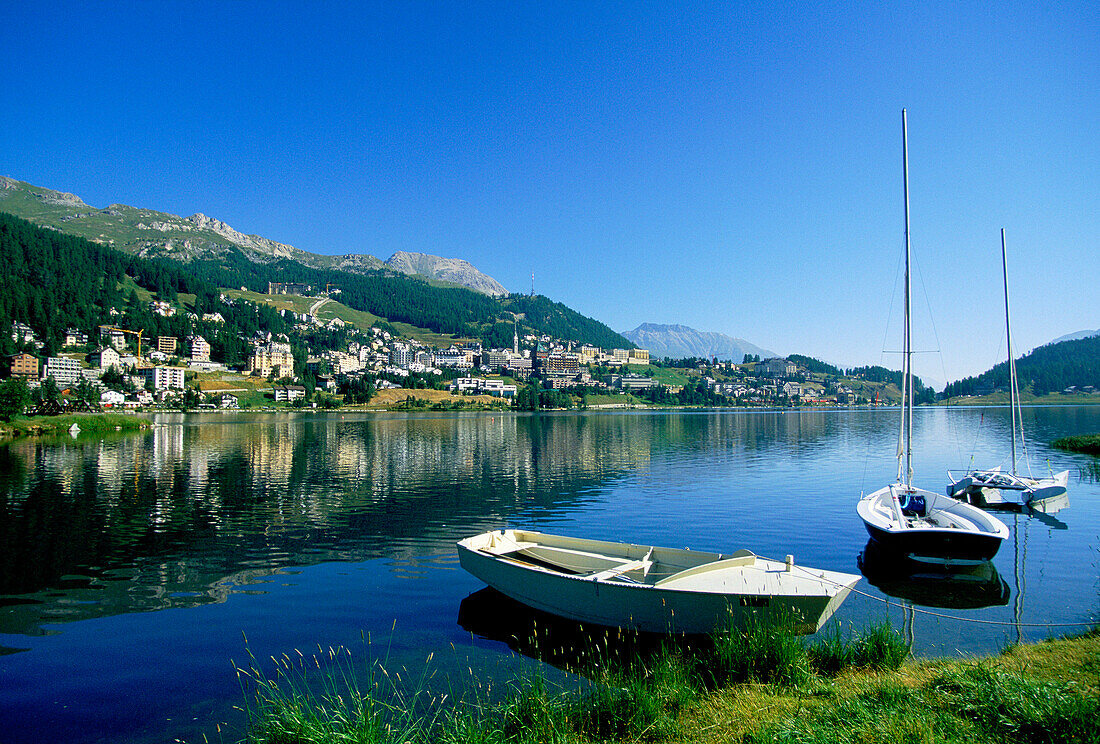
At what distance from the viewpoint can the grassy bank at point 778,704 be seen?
6605 millimetres

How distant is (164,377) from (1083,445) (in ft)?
635

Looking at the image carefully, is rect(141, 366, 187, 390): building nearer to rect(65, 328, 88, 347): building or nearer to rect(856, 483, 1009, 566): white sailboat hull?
rect(65, 328, 88, 347): building

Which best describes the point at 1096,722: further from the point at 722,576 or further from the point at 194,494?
the point at 194,494

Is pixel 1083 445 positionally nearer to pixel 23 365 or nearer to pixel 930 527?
pixel 930 527

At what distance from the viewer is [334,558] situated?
20.7 metres

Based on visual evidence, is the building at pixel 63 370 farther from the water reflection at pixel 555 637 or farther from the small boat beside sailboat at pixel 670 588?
the small boat beside sailboat at pixel 670 588

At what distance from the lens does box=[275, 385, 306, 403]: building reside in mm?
176125

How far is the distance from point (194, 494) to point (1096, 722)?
37.8 metres

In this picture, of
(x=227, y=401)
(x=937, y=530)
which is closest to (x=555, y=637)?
→ (x=937, y=530)

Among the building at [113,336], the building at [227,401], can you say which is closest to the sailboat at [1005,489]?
the building at [227,401]

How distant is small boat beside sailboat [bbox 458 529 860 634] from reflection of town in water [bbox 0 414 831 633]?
25.8 ft

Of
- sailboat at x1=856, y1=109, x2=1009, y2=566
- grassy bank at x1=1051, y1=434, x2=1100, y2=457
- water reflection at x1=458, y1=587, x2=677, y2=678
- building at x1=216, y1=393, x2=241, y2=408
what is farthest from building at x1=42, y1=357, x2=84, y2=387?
grassy bank at x1=1051, y1=434, x2=1100, y2=457

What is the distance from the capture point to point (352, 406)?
582 ft

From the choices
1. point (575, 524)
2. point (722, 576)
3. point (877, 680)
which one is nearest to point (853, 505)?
point (575, 524)
